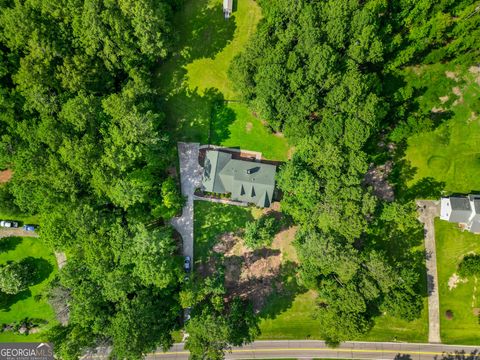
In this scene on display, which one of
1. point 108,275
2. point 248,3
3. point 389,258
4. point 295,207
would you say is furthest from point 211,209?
point 248,3

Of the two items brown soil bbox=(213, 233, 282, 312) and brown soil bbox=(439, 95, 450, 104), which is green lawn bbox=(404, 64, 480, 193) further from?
brown soil bbox=(213, 233, 282, 312)

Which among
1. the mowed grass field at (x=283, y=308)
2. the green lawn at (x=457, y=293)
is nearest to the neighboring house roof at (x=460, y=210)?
the green lawn at (x=457, y=293)

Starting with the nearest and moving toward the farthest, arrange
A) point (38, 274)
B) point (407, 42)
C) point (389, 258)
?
point (407, 42) → point (389, 258) → point (38, 274)

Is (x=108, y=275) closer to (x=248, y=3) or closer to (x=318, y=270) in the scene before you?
(x=318, y=270)

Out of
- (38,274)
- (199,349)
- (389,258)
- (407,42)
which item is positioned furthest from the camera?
(38,274)

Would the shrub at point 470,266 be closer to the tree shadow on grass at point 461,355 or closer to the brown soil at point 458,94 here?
the tree shadow on grass at point 461,355

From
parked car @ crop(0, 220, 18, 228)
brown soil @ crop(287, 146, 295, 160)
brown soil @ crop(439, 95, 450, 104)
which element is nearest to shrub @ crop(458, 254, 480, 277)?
brown soil @ crop(439, 95, 450, 104)

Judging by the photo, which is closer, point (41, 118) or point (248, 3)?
point (41, 118)
